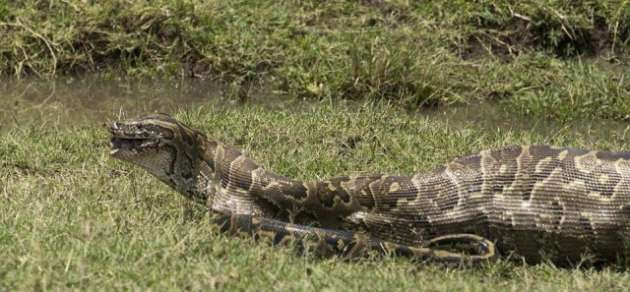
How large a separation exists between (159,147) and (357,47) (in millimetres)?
4252

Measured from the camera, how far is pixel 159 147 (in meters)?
7.80

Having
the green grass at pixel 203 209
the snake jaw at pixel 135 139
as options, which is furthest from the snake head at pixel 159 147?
the green grass at pixel 203 209

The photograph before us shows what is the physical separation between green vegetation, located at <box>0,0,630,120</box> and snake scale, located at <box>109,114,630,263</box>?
349 centimetres

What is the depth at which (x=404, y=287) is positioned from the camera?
657 cm

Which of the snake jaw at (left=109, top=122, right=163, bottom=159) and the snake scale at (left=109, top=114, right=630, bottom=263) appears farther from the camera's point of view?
the snake jaw at (left=109, top=122, right=163, bottom=159)

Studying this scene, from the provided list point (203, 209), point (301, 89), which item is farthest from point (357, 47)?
point (203, 209)

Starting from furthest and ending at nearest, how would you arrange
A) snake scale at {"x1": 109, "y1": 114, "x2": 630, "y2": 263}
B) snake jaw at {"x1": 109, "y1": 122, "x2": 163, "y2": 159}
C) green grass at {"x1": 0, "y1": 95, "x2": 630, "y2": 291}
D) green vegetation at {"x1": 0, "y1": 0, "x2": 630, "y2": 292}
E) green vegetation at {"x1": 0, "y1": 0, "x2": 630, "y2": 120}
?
green vegetation at {"x1": 0, "y1": 0, "x2": 630, "y2": 120} < green vegetation at {"x1": 0, "y1": 0, "x2": 630, "y2": 292} < snake jaw at {"x1": 109, "y1": 122, "x2": 163, "y2": 159} < snake scale at {"x1": 109, "y1": 114, "x2": 630, "y2": 263} < green grass at {"x1": 0, "y1": 95, "x2": 630, "y2": 291}

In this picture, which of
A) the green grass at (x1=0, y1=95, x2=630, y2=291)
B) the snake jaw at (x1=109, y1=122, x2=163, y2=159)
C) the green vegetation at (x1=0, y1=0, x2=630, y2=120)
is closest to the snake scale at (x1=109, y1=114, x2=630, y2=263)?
the snake jaw at (x1=109, y1=122, x2=163, y2=159)

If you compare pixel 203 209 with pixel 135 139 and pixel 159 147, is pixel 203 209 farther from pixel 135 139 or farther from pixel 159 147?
pixel 135 139

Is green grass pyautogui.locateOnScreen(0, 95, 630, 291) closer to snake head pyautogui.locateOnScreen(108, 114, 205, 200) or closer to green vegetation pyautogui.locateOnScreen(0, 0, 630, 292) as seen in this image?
green vegetation pyautogui.locateOnScreen(0, 0, 630, 292)

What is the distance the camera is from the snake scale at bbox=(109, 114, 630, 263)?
752 cm

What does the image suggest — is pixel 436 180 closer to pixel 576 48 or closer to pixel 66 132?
pixel 66 132

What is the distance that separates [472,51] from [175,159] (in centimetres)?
525

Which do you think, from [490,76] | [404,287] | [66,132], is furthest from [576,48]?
[404,287]
